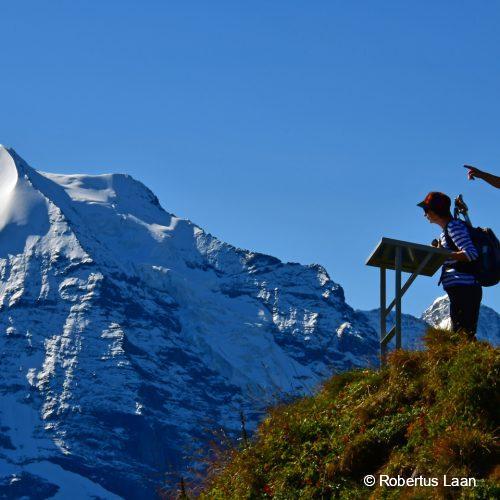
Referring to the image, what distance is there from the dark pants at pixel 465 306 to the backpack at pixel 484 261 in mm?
121

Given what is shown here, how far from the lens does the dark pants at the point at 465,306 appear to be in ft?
42.2

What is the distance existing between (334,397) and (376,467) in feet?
5.02

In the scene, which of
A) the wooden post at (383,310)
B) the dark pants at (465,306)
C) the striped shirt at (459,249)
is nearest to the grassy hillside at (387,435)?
the wooden post at (383,310)

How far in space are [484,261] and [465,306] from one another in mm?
431

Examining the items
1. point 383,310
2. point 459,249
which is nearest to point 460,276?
point 459,249

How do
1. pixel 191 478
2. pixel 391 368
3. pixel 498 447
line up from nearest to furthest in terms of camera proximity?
pixel 498 447 → pixel 391 368 → pixel 191 478

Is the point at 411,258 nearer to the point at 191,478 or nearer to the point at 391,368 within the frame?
the point at 391,368

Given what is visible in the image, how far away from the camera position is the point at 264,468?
12.7 meters

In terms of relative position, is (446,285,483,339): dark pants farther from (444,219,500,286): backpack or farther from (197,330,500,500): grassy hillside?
(197,330,500,500): grassy hillside

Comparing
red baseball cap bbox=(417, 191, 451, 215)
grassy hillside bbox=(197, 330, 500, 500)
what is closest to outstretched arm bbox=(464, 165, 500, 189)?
red baseball cap bbox=(417, 191, 451, 215)

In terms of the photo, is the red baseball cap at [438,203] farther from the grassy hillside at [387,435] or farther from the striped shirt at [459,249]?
the grassy hillside at [387,435]

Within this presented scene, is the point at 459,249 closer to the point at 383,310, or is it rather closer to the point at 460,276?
the point at 460,276

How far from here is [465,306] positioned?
507 inches

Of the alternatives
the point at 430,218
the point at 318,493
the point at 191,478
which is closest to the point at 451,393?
the point at 318,493
